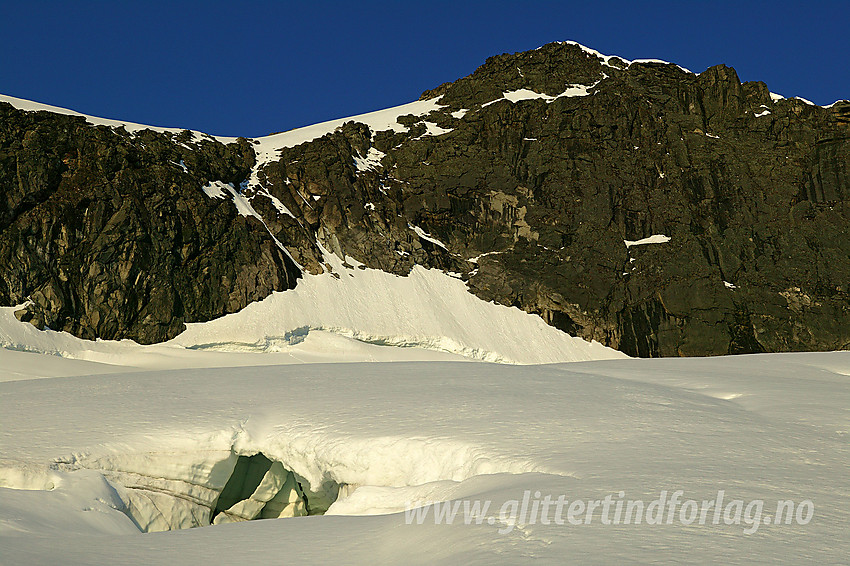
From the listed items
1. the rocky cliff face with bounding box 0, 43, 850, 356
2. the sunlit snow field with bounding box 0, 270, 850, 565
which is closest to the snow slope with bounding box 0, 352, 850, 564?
the sunlit snow field with bounding box 0, 270, 850, 565

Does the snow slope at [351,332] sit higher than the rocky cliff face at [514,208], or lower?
lower

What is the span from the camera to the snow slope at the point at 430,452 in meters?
6.05

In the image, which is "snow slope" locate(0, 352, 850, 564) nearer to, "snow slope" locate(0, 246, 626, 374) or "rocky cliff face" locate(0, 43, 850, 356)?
"snow slope" locate(0, 246, 626, 374)

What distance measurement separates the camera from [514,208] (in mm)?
61219

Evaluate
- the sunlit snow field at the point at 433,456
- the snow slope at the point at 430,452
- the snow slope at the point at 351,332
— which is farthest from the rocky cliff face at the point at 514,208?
the sunlit snow field at the point at 433,456

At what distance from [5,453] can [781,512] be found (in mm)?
9400

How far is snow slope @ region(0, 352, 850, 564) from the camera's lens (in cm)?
605

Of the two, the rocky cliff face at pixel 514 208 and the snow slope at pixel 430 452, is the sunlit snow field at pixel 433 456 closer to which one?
the snow slope at pixel 430 452

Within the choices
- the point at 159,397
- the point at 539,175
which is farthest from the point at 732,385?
the point at 539,175

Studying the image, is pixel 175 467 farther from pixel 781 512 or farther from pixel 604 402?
pixel 781 512

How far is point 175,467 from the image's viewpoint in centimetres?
1045

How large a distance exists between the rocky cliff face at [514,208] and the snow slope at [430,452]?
32.1 meters

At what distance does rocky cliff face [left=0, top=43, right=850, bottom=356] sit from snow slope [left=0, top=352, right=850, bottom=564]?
1264 inches

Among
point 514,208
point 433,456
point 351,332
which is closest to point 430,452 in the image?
point 433,456
